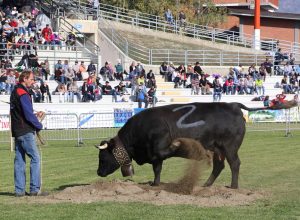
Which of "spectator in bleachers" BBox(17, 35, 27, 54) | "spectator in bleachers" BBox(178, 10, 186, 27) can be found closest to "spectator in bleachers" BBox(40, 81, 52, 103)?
"spectator in bleachers" BBox(17, 35, 27, 54)

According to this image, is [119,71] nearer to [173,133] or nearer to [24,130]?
[173,133]

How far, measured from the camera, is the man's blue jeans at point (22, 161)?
11625 millimetres

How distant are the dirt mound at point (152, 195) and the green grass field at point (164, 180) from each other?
13.4 inches

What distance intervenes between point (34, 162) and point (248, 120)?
2082 centimetres

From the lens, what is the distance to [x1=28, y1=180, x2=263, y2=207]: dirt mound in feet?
36.0

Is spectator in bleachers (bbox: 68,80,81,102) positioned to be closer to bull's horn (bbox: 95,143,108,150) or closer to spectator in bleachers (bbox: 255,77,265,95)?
spectator in bleachers (bbox: 255,77,265,95)

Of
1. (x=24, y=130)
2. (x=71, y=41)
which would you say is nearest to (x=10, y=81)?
(x=71, y=41)

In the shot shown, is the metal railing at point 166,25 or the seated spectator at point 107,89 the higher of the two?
the metal railing at point 166,25

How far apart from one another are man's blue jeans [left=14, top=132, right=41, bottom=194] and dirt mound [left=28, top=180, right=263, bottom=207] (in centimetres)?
44

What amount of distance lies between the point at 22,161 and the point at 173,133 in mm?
2619

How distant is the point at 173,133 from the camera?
11992 mm

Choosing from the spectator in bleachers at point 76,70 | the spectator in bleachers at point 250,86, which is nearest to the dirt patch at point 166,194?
the spectator in bleachers at point 76,70

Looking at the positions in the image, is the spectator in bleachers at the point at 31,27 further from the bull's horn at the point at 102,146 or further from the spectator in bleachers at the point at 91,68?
the bull's horn at the point at 102,146

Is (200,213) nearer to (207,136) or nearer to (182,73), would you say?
(207,136)
